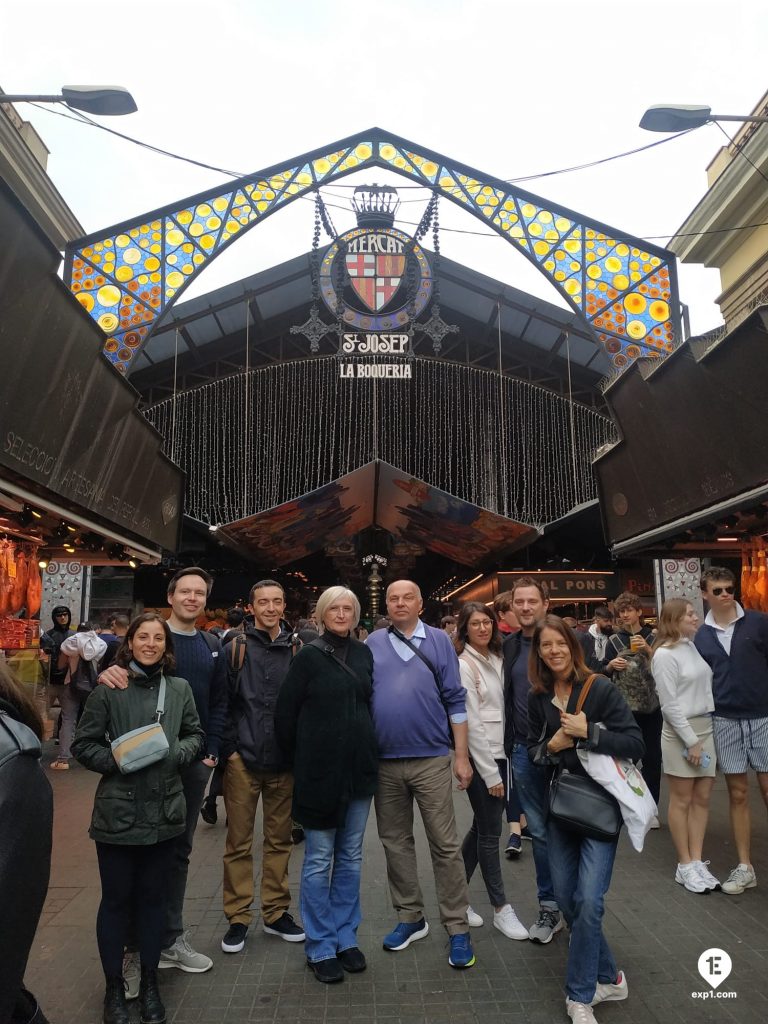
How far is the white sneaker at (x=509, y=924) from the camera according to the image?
364 centimetres

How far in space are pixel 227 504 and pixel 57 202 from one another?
6898 mm

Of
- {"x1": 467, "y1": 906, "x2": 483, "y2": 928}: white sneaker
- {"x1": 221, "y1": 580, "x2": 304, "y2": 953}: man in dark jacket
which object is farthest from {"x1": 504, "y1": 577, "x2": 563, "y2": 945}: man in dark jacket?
{"x1": 221, "y1": 580, "x2": 304, "y2": 953}: man in dark jacket

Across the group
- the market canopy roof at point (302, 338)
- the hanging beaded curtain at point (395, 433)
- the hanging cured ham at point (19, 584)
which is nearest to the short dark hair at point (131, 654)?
the hanging cured ham at point (19, 584)

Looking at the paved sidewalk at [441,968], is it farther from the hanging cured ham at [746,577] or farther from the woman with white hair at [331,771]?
the hanging cured ham at [746,577]

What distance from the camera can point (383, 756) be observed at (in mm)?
3557

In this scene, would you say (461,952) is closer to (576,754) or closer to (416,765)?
(416,765)

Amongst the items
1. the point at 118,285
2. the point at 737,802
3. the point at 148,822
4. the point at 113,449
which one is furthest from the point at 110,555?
the point at 737,802

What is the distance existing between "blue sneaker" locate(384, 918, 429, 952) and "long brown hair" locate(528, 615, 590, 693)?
1.41m

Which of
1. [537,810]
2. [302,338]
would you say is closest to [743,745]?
[537,810]

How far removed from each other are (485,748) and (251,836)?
1.31 m

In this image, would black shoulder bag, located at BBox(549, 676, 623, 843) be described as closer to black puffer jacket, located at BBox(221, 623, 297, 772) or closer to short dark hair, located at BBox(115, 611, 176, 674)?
black puffer jacket, located at BBox(221, 623, 297, 772)

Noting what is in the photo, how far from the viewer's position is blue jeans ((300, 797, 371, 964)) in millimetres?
3320

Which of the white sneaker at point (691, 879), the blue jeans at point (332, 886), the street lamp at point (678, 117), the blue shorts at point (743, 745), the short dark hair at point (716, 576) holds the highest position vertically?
the street lamp at point (678, 117)

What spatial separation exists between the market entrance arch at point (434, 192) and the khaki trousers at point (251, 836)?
643 centimetres
